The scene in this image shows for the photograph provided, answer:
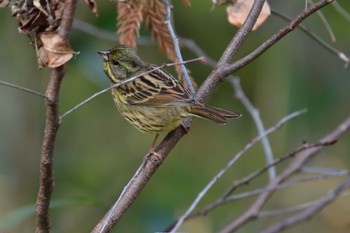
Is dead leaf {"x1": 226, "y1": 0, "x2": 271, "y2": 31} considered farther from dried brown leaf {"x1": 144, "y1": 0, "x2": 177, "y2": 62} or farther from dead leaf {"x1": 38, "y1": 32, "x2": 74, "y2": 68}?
dead leaf {"x1": 38, "y1": 32, "x2": 74, "y2": 68}

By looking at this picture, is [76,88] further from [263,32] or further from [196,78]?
[263,32]

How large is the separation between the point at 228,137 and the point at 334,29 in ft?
3.81

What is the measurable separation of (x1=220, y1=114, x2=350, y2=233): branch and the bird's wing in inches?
24.7

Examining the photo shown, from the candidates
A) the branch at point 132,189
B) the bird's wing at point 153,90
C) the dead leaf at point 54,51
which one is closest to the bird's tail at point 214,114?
the bird's wing at point 153,90

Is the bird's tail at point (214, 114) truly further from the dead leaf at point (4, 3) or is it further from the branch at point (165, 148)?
the dead leaf at point (4, 3)

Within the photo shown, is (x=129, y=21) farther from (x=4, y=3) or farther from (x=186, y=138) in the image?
(x=186, y=138)

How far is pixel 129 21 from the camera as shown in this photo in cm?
283

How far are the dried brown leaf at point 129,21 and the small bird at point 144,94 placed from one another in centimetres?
40

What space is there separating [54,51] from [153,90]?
1648mm

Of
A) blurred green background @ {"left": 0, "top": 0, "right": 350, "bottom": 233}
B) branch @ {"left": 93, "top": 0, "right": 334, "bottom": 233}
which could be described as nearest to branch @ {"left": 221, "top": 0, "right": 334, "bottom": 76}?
branch @ {"left": 93, "top": 0, "right": 334, "bottom": 233}

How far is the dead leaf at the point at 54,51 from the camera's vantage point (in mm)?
1899

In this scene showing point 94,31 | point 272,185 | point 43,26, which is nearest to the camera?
point 43,26

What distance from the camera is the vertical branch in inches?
72.9

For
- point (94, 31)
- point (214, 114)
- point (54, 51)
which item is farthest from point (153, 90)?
point (54, 51)
